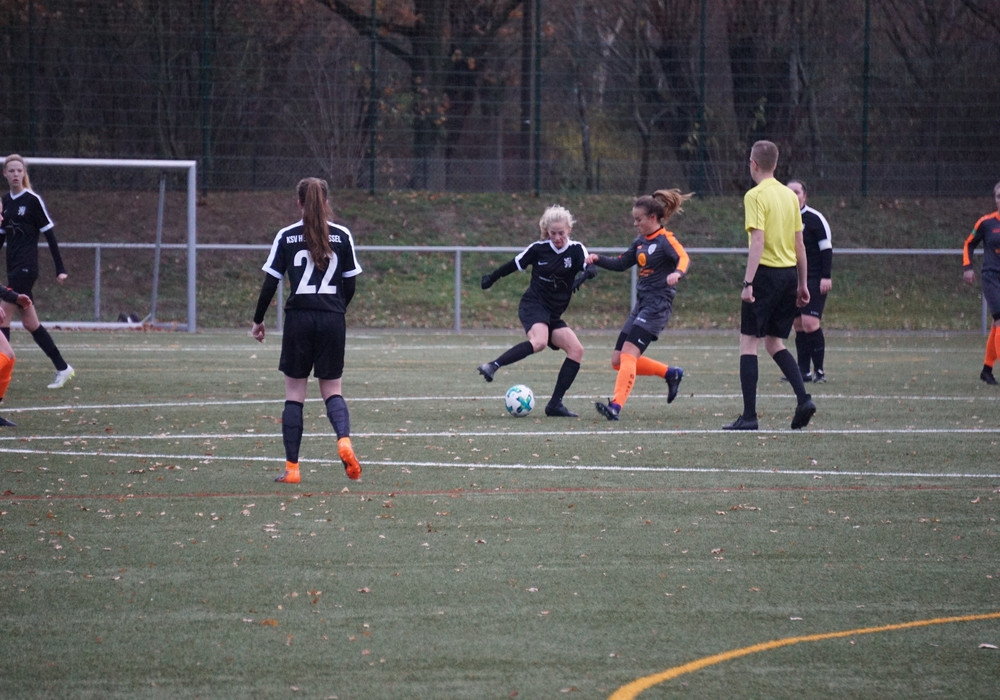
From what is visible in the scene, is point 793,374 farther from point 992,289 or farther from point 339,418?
point 992,289

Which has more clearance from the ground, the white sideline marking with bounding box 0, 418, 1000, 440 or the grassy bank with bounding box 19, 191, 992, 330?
the grassy bank with bounding box 19, 191, 992, 330

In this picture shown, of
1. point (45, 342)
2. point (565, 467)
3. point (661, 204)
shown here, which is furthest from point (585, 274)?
point (45, 342)

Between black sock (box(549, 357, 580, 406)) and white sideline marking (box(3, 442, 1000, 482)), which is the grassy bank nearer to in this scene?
black sock (box(549, 357, 580, 406))

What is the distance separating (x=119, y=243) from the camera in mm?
22109

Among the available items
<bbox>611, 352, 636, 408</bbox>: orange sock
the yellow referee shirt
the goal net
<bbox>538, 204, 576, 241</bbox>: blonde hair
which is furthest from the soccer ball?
the goal net

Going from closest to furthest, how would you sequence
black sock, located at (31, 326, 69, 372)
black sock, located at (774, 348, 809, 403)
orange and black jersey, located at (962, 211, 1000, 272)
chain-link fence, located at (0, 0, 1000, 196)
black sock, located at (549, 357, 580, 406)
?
black sock, located at (774, 348, 809, 403), black sock, located at (549, 357, 580, 406), black sock, located at (31, 326, 69, 372), orange and black jersey, located at (962, 211, 1000, 272), chain-link fence, located at (0, 0, 1000, 196)

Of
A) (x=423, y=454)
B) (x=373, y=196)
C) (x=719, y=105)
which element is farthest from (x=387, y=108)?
(x=423, y=454)

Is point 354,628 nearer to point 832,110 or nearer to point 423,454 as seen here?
point 423,454

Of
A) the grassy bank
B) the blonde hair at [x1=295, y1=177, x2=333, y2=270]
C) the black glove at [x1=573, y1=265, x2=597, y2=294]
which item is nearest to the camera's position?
the blonde hair at [x1=295, y1=177, x2=333, y2=270]

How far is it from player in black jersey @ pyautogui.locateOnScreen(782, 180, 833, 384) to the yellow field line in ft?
27.7

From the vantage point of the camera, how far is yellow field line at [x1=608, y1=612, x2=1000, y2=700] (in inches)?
147

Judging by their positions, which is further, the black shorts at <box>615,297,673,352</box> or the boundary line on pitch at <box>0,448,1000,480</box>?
the black shorts at <box>615,297,673,352</box>

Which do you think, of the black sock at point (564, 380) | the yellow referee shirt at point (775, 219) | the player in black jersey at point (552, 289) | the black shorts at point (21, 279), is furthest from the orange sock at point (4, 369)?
the yellow referee shirt at point (775, 219)

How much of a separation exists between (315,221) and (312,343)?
0.70 metres
